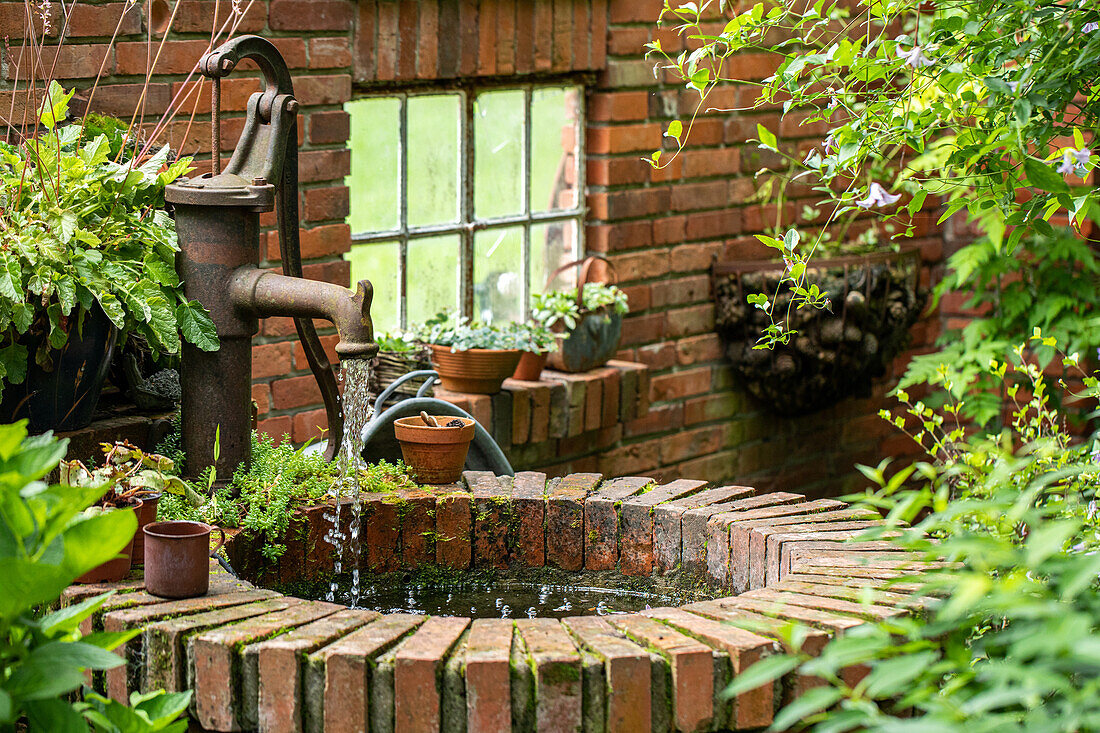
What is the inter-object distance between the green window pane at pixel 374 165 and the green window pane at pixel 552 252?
50cm

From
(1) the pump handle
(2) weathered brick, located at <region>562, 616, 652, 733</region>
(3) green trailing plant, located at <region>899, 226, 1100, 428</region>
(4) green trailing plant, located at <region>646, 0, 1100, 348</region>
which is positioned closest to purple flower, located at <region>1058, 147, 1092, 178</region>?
(4) green trailing plant, located at <region>646, 0, 1100, 348</region>

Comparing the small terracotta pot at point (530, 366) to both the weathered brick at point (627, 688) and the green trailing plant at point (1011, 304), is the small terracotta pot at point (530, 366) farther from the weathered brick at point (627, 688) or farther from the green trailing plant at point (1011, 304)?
the weathered brick at point (627, 688)

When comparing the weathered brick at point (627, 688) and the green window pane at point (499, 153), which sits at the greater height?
the green window pane at point (499, 153)

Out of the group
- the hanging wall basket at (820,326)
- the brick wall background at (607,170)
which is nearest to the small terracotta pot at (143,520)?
the brick wall background at (607,170)

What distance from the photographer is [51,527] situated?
1.20 metres

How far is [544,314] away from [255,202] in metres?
1.47

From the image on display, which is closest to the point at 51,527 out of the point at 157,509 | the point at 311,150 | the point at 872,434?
the point at 157,509

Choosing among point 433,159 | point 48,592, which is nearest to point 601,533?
point 48,592

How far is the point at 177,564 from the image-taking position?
1.57 m

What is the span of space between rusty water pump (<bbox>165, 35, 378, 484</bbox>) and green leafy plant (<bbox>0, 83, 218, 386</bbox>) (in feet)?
0.13

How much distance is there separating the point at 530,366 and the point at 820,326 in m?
1.04

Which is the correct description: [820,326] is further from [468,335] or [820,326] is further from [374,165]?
[374,165]

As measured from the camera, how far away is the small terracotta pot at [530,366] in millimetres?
3244

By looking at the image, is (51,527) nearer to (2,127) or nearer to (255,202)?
(255,202)
